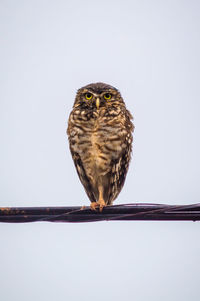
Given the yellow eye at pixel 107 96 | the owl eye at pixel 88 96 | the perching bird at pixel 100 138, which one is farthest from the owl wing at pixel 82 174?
the yellow eye at pixel 107 96

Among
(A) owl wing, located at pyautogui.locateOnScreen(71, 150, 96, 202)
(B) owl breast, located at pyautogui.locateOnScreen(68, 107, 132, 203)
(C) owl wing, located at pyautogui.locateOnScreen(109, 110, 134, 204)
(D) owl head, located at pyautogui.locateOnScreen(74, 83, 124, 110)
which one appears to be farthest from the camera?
(D) owl head, located at pyautogui.locateOnScreen(74, 83, 124, 110)

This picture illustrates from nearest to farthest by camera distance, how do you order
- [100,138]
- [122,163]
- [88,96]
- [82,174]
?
[100,138]
[122,163]
[82,174]
[88,96]

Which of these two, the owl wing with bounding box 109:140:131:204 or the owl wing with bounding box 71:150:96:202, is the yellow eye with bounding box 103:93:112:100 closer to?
the owl wing with bounding box 109:140:131:204

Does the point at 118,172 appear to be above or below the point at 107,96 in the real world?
below

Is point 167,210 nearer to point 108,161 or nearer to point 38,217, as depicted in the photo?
point 38,217

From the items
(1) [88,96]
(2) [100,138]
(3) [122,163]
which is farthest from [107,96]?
(3) [122,163]

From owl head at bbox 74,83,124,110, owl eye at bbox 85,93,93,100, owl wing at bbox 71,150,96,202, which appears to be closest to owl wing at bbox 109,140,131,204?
owl wing at bbox 71,150,96,202

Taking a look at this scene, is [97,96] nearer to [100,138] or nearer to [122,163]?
[100,138]

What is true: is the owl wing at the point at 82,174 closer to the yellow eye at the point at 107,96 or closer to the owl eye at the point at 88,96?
the owl eye at the point at 88,96
